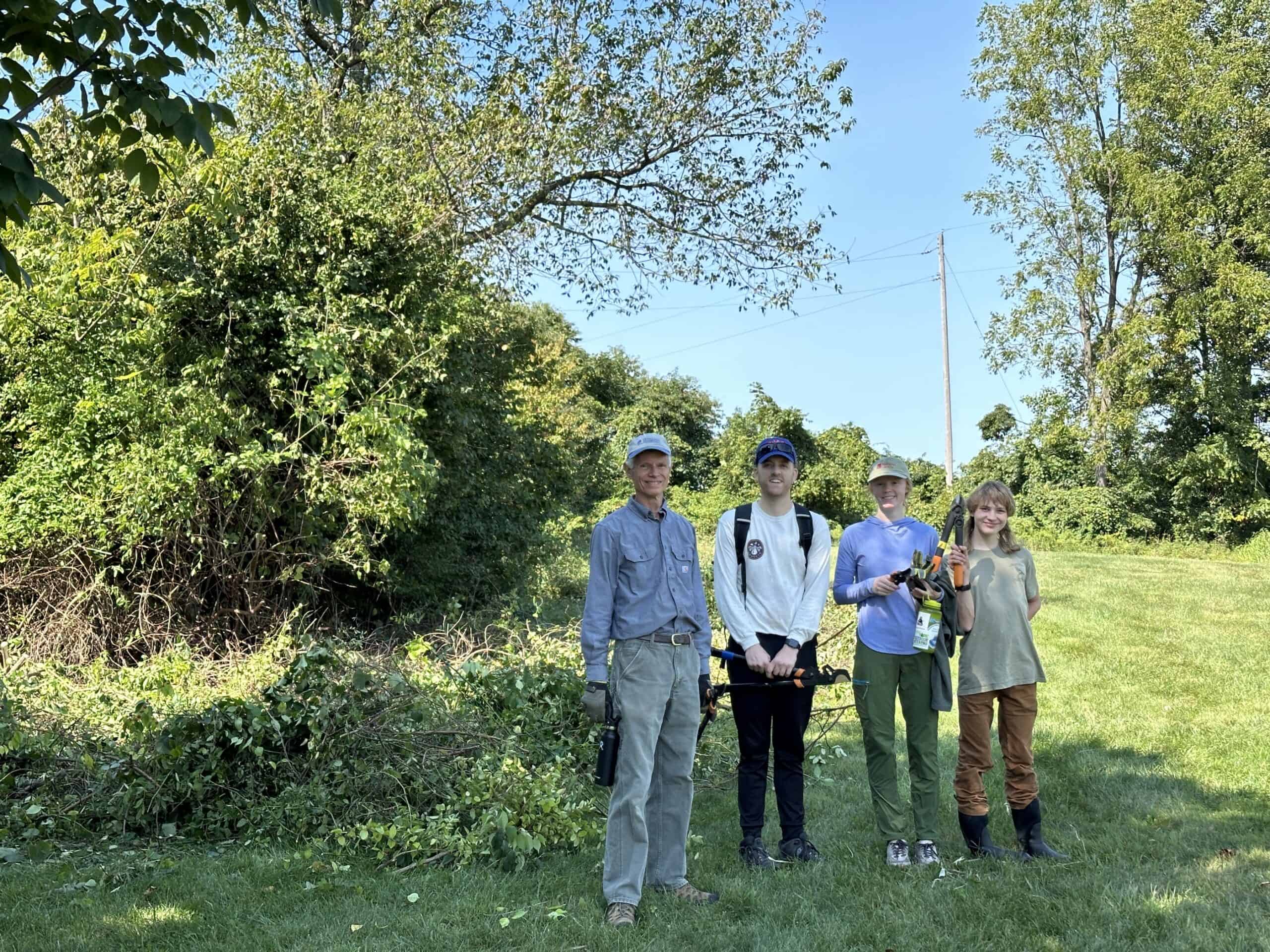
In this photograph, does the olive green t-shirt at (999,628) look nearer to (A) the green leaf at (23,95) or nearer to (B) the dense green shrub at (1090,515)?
(A) the green leaf at (23,95)

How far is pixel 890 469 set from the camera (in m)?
4.94

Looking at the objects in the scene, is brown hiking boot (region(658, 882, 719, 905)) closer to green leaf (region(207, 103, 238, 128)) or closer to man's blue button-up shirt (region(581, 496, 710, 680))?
man's blue button-up shirt (region(581, 496, 710, 680))

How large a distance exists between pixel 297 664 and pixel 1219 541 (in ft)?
93.1

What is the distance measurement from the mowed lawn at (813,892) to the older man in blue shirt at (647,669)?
239 millimetres

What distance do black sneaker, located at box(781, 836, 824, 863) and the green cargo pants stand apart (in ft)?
1.17

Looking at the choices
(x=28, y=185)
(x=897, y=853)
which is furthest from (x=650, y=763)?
(x=28, y=185)

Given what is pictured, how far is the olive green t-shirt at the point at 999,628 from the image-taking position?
486cm

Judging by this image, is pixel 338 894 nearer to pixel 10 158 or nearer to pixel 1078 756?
pixel 10 158

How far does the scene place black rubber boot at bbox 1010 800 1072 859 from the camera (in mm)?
4875

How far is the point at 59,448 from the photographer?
29.7 ft

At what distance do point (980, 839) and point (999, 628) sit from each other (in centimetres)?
105

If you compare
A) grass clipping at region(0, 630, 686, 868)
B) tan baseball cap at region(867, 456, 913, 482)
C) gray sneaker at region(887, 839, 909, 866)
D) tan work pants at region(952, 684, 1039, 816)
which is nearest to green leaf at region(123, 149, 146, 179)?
grass clipping at region(0, 630, 686, 868)

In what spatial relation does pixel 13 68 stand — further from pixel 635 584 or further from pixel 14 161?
pixel 635 584

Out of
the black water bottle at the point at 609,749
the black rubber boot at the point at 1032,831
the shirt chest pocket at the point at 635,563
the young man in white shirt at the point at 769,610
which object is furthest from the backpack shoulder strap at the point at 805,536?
the black rubber boot at the point at 1032,831
